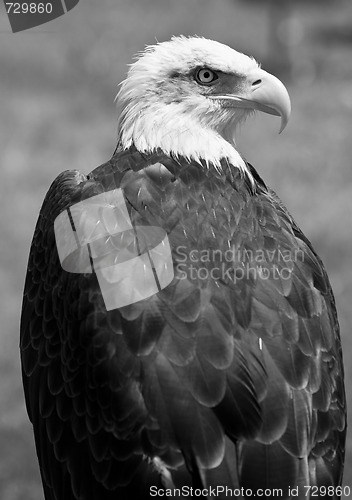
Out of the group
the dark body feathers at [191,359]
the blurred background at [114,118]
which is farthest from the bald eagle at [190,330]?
the blurred background at [114,118]

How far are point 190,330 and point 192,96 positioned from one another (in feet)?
4.21

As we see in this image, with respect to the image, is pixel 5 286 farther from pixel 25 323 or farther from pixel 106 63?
pixel 106 63

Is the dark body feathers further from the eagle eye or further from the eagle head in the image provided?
the eagle eye

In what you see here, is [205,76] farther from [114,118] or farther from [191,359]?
[114,118]

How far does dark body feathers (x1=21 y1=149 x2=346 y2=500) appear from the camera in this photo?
3.38m

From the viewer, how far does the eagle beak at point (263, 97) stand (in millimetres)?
4258

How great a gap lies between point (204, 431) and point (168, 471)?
7.8 inches

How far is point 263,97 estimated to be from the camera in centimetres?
429

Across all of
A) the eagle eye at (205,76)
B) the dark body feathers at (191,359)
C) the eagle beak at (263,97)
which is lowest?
the dark body feathers at (191,359)

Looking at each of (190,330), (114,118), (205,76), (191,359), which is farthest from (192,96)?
(114,118)

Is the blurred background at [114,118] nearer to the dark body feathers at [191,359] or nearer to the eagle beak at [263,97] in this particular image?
the eagle beak at [263,97]

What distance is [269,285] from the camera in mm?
3785

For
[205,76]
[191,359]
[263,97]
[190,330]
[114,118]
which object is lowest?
[191,359]

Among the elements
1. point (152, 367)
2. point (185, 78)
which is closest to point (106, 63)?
point (185, 78)
